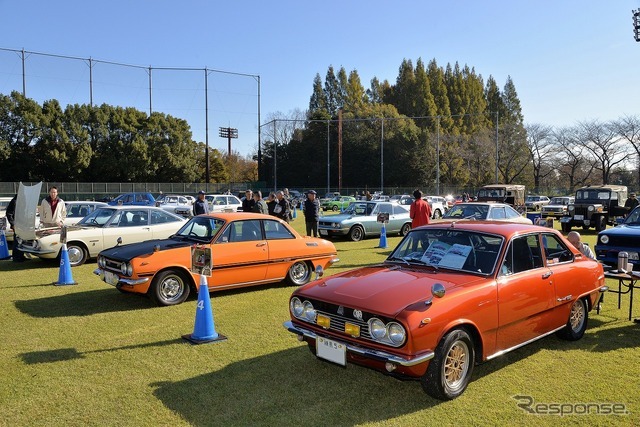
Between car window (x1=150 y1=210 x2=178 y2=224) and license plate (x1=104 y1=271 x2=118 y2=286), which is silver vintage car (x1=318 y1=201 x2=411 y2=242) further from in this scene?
license plate (x1=104 y1=271 x2=118 y2=286)

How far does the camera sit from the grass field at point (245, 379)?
419cm

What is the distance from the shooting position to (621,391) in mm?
4711

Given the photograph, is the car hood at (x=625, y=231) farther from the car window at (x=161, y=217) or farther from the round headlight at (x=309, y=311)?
the car window at (x=161, y=217)

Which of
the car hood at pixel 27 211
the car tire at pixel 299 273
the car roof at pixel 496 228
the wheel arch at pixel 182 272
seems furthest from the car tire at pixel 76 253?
the car roof at pixel 496 228

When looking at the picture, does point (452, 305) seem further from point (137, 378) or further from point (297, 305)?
point (137, 378)

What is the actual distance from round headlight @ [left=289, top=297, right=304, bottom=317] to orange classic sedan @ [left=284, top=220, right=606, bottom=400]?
0.03 feet

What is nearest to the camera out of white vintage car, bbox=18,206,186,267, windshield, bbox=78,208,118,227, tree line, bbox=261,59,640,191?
white vintage car, bbox=18,206,186,267

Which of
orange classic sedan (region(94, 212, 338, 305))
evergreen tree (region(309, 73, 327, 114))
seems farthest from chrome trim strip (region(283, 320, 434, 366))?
evergreen tree (region(309, 73, 327, 114))

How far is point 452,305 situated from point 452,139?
7148 centimetres

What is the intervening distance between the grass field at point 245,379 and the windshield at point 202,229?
1.49m

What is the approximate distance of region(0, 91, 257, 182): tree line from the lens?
45.3 m

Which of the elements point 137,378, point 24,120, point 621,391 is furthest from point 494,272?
point 24,120

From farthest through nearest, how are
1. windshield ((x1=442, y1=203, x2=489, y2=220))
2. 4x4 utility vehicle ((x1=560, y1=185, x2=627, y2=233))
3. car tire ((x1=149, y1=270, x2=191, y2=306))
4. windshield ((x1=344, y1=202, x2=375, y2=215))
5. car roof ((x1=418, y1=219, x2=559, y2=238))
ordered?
4x4 utility vehicle ((x1=560, y1=185, x2=627, y2=233)), windshield ((x1=344, y1=202, x2=375, y2=215)), windshield ((x1=442, y1=203, x2=489, y2=220)), car tire ((x1=149, y1=270, x2=191, y2=306)), car roof ((x1=418, y1=219, x2=559, y2=238))

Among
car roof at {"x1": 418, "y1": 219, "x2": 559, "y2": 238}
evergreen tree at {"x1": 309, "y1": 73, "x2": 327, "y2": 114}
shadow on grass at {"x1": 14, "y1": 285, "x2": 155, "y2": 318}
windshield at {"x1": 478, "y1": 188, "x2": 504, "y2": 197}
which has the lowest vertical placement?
shadow on grass at {"x1": 14, "y1": 285, "x2": 155, "y2": 318}
